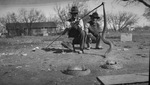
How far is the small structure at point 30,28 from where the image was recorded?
64463 millimetres

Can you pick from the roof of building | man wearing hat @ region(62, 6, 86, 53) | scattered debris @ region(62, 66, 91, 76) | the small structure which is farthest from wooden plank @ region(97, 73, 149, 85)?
the roof of building

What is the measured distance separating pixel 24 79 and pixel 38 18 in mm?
70099

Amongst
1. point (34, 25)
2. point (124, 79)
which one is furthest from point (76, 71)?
point (34, 25)

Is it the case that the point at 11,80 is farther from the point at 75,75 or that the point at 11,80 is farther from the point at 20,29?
the point at 20,29

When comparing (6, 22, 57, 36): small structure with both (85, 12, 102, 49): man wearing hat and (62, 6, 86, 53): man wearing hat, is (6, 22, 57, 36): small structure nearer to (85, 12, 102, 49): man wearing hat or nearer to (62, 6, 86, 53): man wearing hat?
(85, 12, 102, 49): man wearing hat

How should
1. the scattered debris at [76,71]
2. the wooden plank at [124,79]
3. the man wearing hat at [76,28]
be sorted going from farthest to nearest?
the man wearing hat at [76,28] < the scattered debris at [76,71] < the wooden plank at [124,79]

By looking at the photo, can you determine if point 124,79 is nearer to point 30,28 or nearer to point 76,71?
point 76,71

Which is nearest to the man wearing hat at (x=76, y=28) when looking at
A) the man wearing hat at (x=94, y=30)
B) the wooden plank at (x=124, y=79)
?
the man wearing hat at (x=94, y=30)

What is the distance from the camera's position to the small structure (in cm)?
6446

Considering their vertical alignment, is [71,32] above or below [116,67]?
above

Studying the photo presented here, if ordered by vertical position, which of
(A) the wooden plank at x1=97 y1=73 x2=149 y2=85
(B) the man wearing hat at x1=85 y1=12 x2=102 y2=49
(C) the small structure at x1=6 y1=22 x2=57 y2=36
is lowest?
(A) the wooden plank at x1=97 y1=73 x2=149 y2=85

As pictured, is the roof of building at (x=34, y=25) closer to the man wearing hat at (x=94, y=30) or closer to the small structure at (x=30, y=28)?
the small structure at (x=30, y=28)

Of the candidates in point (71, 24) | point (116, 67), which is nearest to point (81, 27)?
point (71, 24)

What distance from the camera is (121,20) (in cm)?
7412
